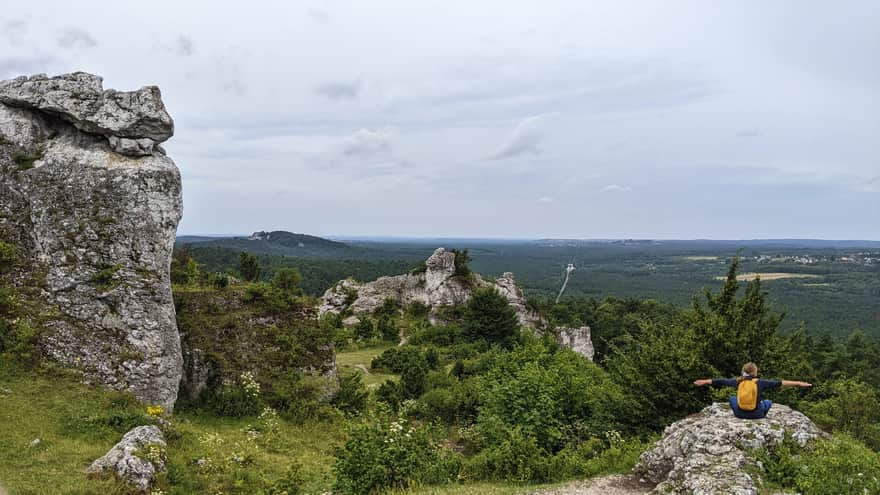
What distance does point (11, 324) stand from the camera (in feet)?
38.7

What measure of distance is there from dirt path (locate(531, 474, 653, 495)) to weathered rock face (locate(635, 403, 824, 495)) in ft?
0.97

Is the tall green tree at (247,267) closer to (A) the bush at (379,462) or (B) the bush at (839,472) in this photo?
(A) the bush at (379,462)

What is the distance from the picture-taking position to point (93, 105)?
13.8m

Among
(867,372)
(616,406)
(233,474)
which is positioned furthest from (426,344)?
(867,372)

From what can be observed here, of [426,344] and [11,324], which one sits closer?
[11,324]

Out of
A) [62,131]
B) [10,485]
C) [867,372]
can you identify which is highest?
[62,131]

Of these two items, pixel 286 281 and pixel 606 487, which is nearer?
pixel 606 487

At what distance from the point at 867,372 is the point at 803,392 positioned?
38.8 meters

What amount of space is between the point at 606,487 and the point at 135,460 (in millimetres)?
8261

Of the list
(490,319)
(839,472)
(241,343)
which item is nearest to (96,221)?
(241,343)

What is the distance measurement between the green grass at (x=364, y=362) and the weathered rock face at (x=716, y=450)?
13.7m

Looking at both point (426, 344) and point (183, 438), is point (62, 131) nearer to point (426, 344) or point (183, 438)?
point (183, 438)

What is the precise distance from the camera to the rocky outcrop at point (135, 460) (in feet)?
28.7

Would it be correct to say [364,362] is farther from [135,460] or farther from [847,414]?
[847,414]
